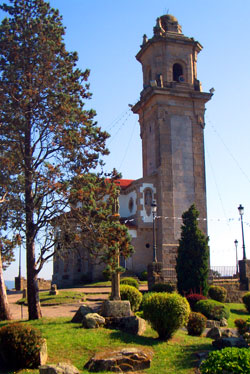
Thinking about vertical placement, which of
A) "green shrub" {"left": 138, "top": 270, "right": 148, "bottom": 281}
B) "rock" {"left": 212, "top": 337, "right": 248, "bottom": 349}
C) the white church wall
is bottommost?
"rock" {"left": 212, "top": 337, "right": 248, "bottom": 349}

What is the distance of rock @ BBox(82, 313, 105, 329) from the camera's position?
15094 mm

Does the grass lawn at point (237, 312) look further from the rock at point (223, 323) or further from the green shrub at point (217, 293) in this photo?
the rock at point (223, 323)

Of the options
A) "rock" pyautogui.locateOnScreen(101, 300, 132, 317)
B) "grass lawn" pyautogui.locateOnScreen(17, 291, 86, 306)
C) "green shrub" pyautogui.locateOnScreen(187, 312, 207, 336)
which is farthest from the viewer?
"grass lawn" pyautogui.locateOnScreen(17, 291, 86, 306)

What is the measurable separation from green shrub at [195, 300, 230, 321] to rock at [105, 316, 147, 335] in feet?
24.1

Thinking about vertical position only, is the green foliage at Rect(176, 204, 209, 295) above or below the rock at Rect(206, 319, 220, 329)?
above

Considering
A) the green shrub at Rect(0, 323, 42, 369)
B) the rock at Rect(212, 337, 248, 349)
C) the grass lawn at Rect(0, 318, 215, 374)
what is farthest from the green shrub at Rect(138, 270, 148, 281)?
the green shrub at Rect(0, 323, 42, 369)

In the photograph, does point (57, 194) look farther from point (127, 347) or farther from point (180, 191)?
point (180, 191)

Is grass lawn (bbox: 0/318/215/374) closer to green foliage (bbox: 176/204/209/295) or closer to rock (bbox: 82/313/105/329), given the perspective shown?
rock (bbox: 82/313/105/329)

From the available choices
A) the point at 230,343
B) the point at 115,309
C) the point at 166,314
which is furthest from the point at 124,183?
the point at 230,343

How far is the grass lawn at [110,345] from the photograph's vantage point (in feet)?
40.2

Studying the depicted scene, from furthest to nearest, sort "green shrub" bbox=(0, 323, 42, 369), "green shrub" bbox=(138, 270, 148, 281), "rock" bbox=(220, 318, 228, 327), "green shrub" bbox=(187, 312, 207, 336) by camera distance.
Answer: "green shrub" bbox=(138, 270, 148, 281) < "rock" bbox=(220, 318, 228, 327) < "green shrub" bbox=(187, 312, 207, 336) < "green shrub" bbox=(0, 323, 42, 369)

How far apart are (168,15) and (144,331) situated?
36.1 metres

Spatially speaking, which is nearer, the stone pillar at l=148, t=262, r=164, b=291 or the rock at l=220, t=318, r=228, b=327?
the rock at l=220, t=318, r=228, b=327

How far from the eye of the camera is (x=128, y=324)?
50.2 ft
